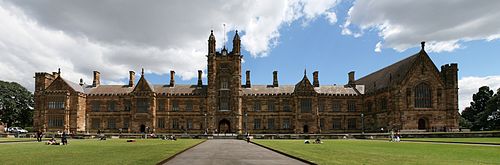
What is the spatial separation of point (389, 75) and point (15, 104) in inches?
2848

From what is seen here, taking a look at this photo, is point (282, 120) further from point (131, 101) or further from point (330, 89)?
point (131, 101)

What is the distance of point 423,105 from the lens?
60844 mm

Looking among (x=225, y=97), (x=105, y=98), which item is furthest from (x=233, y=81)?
(x=105, y=98)

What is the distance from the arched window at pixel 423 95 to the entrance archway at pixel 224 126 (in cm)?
3069

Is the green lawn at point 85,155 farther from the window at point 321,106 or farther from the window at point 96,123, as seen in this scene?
the window at point 321,106

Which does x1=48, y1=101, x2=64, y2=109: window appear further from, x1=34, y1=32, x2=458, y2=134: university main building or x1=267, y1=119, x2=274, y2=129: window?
x1=267, y1=119, x2=274, y2=129: window

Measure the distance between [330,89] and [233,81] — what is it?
58.5 feet

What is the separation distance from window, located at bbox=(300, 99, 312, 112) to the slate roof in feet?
35.2

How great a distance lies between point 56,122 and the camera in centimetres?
6775

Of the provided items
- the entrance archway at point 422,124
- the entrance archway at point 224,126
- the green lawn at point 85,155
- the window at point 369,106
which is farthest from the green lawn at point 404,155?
the entrance archway at point 224,126

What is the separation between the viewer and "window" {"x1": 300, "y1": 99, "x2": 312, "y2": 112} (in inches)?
2675

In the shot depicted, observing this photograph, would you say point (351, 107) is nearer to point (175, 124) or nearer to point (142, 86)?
point (175, 124)

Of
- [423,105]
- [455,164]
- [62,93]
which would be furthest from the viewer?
[62,93]

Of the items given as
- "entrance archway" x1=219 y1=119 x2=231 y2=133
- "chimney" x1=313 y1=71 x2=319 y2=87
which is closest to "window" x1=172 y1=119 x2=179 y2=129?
"entrance archway" x1=219 y1=119 x2=231 y2=133
